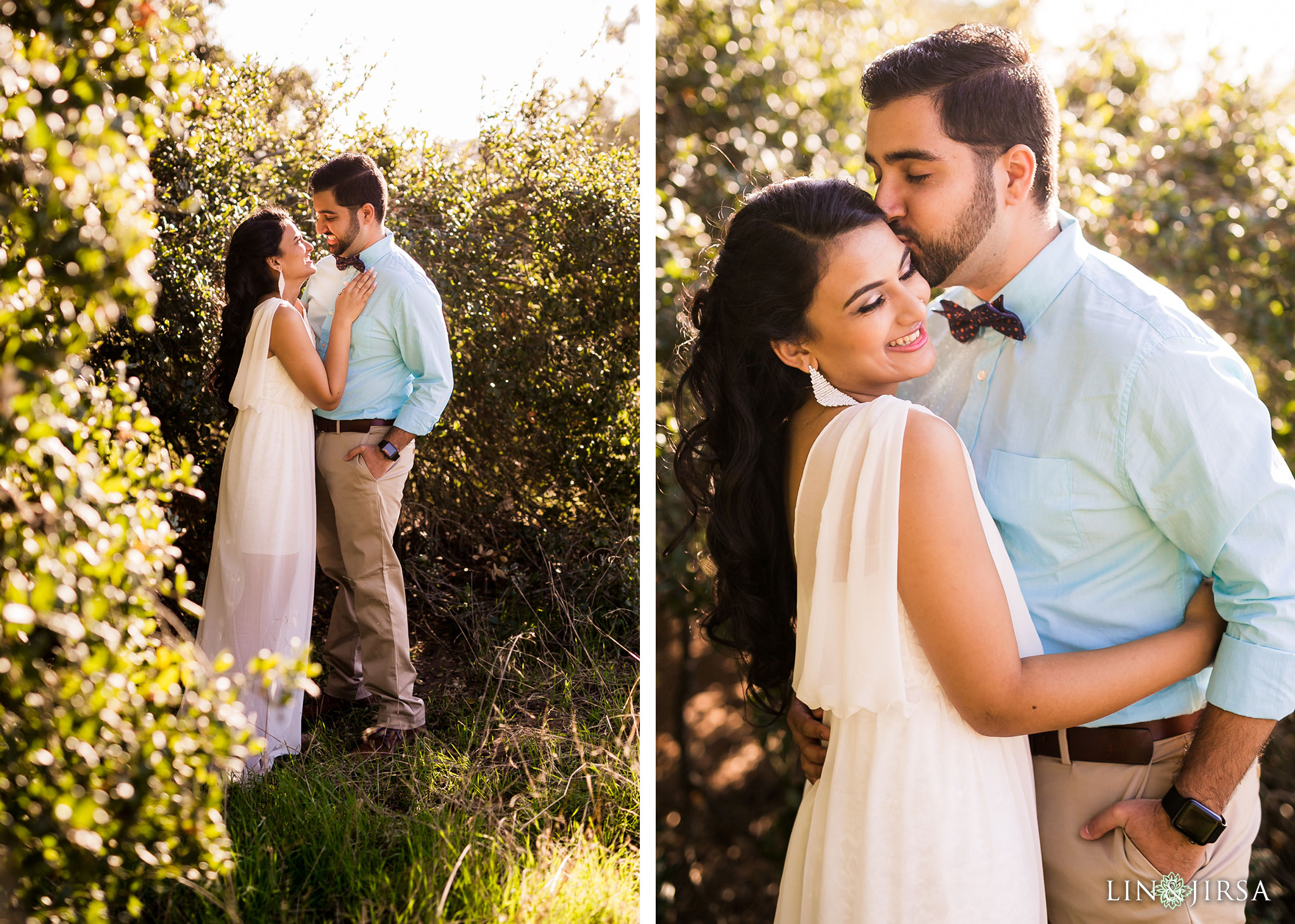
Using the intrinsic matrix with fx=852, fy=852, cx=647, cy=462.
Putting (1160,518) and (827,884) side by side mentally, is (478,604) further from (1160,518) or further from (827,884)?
(1160,518)

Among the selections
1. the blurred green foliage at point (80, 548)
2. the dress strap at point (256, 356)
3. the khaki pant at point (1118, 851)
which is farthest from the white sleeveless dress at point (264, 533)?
the khaki pant at point (1118, 851)

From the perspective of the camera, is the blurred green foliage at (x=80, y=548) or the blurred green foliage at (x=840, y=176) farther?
the blurred green foliage at (x=840, y=176)

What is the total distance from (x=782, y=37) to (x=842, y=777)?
13.4 ft

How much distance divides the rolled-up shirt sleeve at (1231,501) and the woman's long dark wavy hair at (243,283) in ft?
7.99

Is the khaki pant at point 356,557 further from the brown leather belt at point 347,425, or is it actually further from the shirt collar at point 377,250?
the shirt collar at point 377,250

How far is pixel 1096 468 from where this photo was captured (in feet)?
5.96

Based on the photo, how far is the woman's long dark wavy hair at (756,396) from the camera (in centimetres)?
189

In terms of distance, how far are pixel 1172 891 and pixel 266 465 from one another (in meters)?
2.62

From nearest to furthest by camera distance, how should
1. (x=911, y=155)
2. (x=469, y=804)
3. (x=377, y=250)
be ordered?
(x=911, y=155)
(x=469, y=804)
(x=377, y=250)

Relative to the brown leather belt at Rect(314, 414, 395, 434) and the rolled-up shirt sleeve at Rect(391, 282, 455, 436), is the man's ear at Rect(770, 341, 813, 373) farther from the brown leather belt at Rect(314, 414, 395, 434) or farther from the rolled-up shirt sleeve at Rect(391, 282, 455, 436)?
the brown leather belt at Rect(314, 414, 395, 434)

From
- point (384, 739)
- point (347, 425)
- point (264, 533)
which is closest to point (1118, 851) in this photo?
point (384, 739)

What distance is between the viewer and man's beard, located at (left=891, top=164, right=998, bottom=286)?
201 centimetres

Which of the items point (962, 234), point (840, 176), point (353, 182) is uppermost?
point (840, 176)

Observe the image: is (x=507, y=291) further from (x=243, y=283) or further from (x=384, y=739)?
(x=384, y=739)
